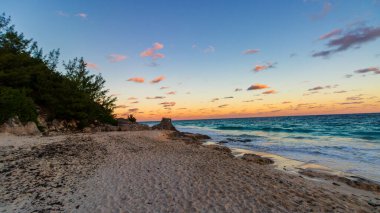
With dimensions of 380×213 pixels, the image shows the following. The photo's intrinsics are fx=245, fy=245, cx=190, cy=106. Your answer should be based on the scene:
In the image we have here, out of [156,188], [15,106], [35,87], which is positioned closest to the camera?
[156,188]

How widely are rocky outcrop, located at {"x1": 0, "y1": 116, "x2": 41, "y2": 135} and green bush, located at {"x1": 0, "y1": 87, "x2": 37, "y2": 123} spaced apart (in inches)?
14.4

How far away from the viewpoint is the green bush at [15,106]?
63.4ft

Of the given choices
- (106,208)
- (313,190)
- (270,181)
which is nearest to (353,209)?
(313,190)

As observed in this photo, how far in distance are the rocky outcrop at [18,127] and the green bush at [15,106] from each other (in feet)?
1.20

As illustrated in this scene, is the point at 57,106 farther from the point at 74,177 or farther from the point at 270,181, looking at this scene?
the point at 270,181

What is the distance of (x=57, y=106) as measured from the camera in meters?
27.3

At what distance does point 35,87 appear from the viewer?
91.7 ft

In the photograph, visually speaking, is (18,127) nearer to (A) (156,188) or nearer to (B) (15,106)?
(B) (15,106)

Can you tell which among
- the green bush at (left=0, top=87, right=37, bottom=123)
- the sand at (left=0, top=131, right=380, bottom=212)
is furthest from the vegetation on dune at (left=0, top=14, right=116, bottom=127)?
the sand at (left=0, top=131, right=380, bottom=212)

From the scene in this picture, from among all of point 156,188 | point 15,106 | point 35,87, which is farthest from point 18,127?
point 156,188

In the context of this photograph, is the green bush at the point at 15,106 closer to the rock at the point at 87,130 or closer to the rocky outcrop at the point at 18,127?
the rocky outcrop at the point at 18,127

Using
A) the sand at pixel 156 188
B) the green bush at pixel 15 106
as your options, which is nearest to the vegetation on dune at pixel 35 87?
the green bush at pixel 15 106

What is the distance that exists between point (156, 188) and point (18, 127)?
17.4 m

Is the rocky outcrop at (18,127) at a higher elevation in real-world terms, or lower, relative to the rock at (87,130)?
higher
